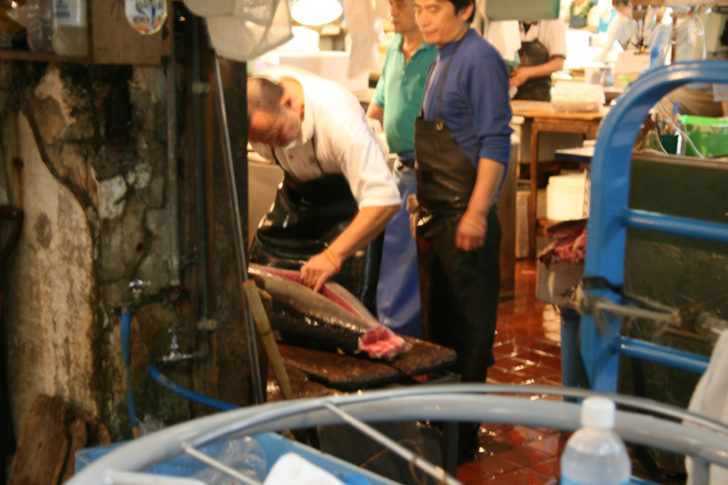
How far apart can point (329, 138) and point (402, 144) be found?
1666 mm

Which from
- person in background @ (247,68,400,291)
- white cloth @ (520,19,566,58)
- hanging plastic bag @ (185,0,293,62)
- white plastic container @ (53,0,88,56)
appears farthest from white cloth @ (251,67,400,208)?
white cloth @ (520,19,566,58)

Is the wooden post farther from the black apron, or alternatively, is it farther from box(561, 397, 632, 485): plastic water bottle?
box(561, 397, 632, 485): plastic water bottle

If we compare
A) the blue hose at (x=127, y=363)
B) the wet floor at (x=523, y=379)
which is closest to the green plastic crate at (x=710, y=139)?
the wet floor at (x=523, y=379)

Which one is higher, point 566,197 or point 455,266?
point 455,266

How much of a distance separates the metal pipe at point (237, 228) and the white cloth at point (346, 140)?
97 centimetres

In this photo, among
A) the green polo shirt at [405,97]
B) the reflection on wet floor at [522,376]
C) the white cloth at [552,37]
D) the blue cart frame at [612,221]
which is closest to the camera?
the blue cart frame at [612,221]

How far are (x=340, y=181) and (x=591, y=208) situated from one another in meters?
2.31

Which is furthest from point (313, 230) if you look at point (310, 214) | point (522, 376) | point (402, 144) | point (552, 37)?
point (552, 37)

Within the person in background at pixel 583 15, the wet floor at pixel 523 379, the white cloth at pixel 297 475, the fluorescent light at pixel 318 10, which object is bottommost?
the wet floor at pixel 523 379

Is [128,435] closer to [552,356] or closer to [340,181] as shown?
[340,181]

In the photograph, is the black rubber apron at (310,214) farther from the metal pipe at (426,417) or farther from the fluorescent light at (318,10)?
the metal pipe at (426,417)

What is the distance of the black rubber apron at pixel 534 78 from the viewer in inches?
375

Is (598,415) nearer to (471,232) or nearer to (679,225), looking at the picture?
(679,225)

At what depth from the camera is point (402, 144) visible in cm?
578
